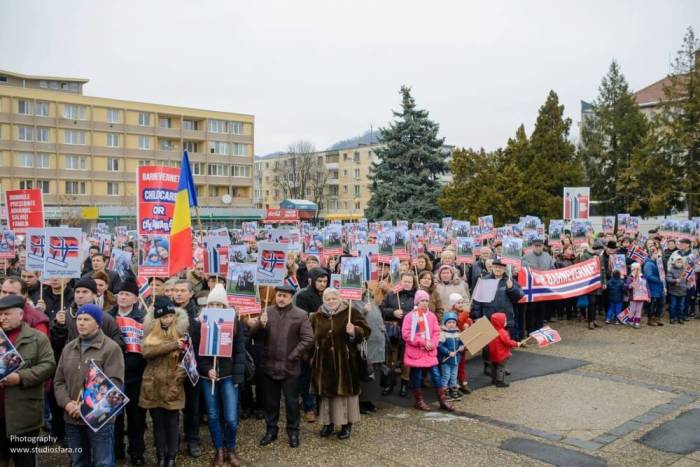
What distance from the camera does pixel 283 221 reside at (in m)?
60.2

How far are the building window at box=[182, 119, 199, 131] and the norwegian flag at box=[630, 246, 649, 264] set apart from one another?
214ft

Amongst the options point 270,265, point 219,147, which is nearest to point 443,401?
point 270,265

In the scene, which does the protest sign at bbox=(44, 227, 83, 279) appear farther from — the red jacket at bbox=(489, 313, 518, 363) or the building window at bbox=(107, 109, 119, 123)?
the building window at bbox=(107, 109, 119, 123)

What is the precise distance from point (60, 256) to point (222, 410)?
123 inches

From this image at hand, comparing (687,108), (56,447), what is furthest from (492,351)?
(687,108)

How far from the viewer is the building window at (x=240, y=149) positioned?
77812 millimetres

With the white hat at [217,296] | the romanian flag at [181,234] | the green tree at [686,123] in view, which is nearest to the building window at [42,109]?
the green tree at [686,123]

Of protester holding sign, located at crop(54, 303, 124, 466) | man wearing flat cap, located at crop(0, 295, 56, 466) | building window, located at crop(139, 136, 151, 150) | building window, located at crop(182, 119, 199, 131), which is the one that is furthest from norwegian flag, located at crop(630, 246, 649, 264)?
building window, located at crop(182, 119, 199, 131)

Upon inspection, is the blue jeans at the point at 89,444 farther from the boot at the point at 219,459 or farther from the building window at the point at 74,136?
the building window at the point at 74,136

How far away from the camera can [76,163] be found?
219 ft

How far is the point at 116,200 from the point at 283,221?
70.9 ft

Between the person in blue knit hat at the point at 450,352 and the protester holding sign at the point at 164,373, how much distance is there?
3.79 m

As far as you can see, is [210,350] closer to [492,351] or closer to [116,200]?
[492,351]

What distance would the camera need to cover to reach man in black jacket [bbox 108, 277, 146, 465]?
618 cm
